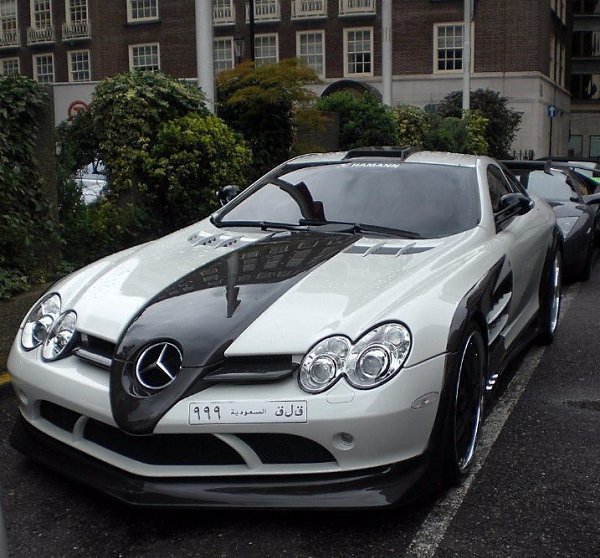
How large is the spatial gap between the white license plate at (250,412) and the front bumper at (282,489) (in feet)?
0.83

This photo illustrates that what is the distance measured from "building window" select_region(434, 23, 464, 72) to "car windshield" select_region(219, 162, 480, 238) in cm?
3551

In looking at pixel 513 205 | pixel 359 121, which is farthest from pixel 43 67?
pixel 513 205

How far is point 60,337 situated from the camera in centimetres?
372

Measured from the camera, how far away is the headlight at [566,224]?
9.32 metres

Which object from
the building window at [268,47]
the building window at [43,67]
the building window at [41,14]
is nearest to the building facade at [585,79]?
the building window at [268,47]

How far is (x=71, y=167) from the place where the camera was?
332 inches

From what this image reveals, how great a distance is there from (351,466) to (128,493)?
2.81 ft

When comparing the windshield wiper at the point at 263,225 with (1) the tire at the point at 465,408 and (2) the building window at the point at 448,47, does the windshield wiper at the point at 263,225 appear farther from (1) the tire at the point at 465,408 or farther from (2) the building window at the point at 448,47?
(2) the building window at the point at 448,47

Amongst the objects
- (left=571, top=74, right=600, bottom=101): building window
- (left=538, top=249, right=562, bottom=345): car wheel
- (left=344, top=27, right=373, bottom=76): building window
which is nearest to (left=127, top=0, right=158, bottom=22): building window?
(left=344, top=27, right=373, bottom=76): building window

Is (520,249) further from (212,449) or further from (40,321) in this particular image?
(40,321)

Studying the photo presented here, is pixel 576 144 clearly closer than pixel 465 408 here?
No

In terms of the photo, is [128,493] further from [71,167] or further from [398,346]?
[71,167]

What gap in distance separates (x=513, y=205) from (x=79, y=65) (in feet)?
141

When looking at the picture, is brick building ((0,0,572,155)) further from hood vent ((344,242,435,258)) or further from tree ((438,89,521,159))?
hood vent ((344,242,435,258))
